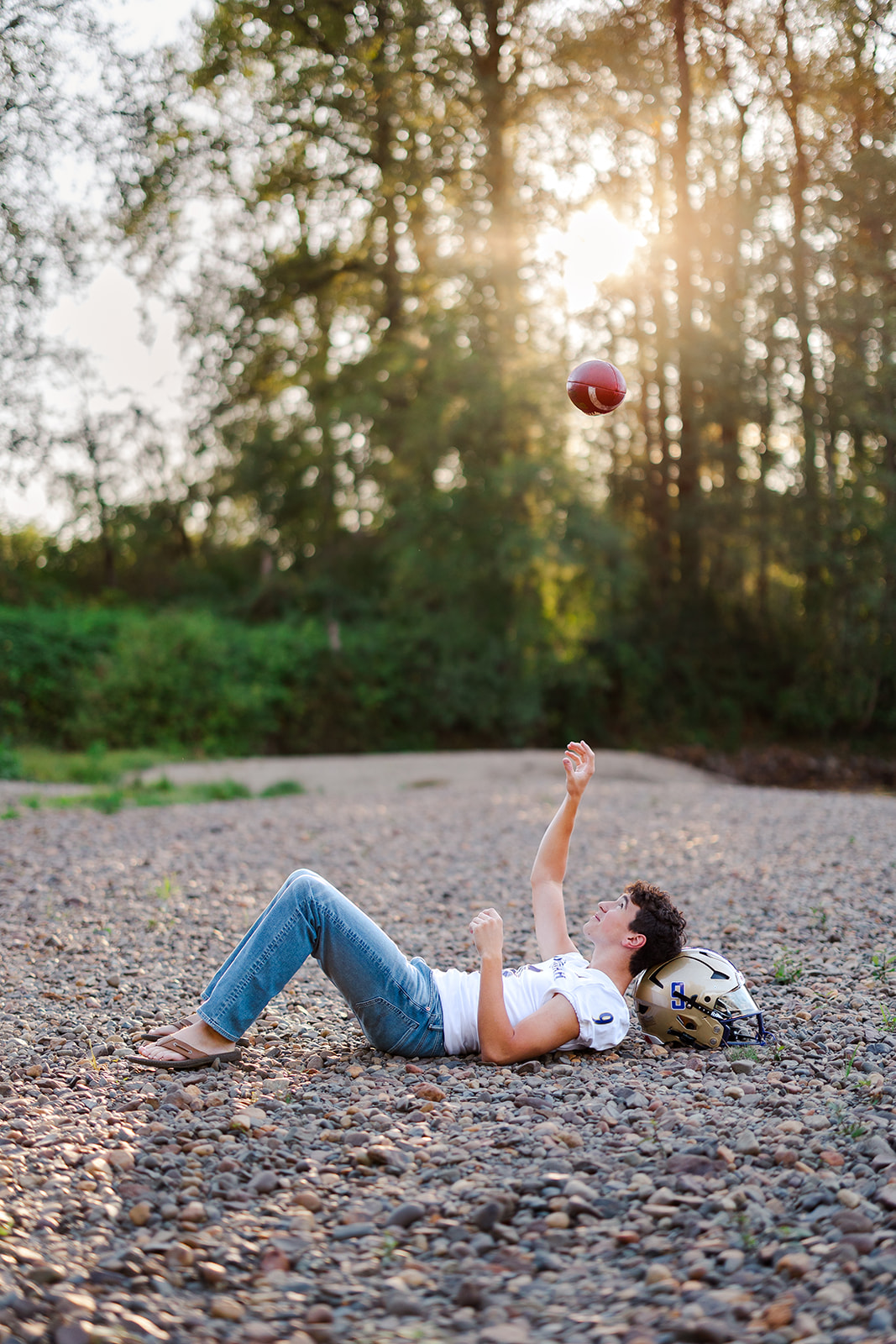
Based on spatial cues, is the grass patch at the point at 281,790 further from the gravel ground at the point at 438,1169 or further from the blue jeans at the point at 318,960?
the blue jeans at the point at 318,960

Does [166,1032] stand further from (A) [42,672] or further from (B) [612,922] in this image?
(A) [42,672]

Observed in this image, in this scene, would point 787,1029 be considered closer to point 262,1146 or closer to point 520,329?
point 262,1146

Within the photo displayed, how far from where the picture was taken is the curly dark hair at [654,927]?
3850 millimetres

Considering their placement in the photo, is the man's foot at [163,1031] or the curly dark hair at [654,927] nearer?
the curly dark hair at [654,927]

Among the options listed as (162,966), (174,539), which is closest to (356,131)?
(174,539)

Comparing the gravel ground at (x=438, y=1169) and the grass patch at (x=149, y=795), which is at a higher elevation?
the gravel ground at (x=438, y=1169)

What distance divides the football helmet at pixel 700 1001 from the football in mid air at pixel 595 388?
107 inches

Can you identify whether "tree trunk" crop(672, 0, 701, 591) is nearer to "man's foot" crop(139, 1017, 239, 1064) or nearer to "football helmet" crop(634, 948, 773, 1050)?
"football helmet" crop(634, 948, 773, 1050)

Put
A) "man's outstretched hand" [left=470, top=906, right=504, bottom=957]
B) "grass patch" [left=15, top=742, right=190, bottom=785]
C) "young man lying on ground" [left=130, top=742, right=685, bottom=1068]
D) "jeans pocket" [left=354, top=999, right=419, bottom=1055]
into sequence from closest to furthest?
1. "man's outstretched hand" [left=470, top=906, right=504, bottom=957]
2. "young man lying on ground" [left=130, top=742, right=685, bottom=1068]
3. "jeans pocket" [left=354, top=999, right=419, bottom=1055]
4. "grass patch" [left=15, top=742, right=190, bottom=785]

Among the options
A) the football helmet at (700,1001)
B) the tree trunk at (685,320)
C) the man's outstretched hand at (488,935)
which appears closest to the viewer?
the man's outstretched hand at (488,935)

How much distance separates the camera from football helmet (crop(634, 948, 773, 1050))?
3.97 m

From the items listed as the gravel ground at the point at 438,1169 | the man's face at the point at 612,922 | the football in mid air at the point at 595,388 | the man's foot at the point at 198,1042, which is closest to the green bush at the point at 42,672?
the gravel ground at the point at 438,1169

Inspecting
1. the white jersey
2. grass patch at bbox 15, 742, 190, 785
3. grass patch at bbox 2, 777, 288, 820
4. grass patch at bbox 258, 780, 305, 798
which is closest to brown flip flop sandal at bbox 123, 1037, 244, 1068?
the white jersey

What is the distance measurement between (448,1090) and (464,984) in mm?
400
